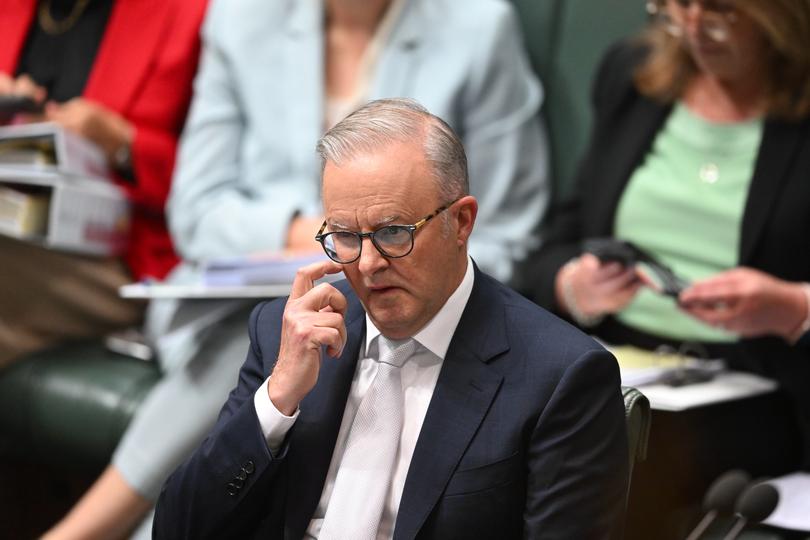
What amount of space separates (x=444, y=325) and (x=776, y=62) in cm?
126

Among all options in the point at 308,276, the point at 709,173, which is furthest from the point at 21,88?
the point at 308,276

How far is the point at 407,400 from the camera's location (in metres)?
1.60

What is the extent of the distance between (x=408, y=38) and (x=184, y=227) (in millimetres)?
698

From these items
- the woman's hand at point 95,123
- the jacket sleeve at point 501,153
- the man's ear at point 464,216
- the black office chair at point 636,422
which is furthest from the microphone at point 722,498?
the woman's hand at point 95,123

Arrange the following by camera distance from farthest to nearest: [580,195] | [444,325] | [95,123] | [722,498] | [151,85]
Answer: [151,85], [95,123], [580,195], [722,498], [444,325]

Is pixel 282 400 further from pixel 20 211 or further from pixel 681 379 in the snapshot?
pixel 20 211

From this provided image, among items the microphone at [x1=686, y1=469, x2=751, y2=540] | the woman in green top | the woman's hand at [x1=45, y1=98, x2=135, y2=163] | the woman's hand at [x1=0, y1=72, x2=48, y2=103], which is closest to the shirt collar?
the microphone at [x1=686, y1=469, x2=751, y2=540]

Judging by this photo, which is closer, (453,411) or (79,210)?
(453,411)

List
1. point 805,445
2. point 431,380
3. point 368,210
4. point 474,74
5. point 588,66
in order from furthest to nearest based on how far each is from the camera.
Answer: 1. point 588,66
2. point 474,74
3. point 805,445
4. point 431,380
5. point 368,210

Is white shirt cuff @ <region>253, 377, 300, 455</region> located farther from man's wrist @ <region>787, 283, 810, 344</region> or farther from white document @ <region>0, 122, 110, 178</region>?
white document @ <region>0, 122, 110, 178</region>

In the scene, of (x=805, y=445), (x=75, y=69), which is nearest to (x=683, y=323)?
(x=805, y=445)

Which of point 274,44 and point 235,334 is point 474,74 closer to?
point 274,44

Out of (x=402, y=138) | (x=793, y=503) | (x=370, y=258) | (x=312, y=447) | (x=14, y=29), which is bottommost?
(x=793, y=503)

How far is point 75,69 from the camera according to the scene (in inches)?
129
